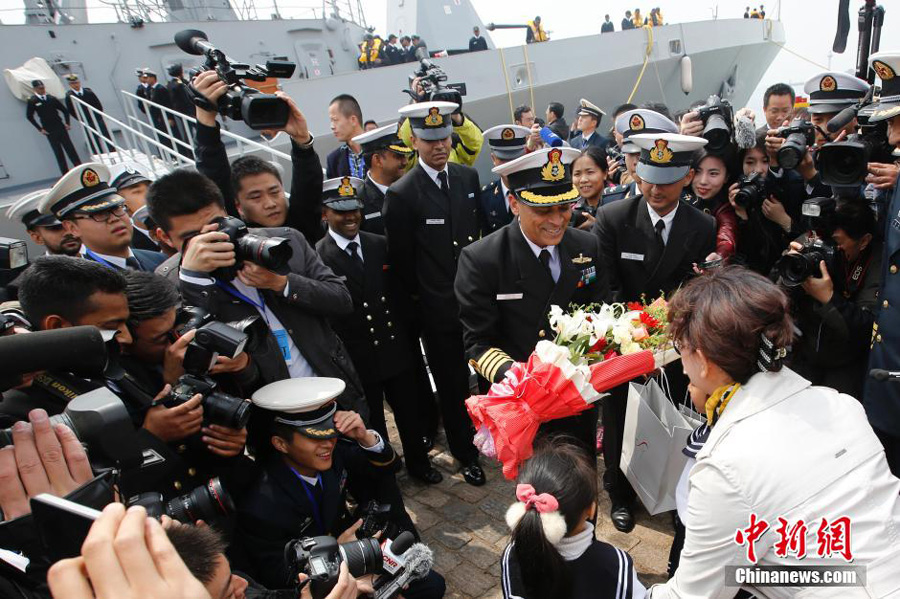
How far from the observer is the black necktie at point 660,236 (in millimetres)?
3428

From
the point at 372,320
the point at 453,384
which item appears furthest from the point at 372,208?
the point at 453,384

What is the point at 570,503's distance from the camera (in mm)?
1912

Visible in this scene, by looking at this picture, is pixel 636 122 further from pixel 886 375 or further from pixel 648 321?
pixel 886 375

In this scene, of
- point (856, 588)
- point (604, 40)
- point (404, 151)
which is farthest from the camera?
point (604, 40)

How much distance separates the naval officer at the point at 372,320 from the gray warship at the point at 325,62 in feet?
11.6

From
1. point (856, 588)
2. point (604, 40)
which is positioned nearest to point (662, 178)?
point (856, 588)

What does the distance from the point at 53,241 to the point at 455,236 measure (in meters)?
2.86

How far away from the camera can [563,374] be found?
2.29m

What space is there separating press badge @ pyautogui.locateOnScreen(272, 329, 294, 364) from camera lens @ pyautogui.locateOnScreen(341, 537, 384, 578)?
1.11 meters

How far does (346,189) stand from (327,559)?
2483 millimetres

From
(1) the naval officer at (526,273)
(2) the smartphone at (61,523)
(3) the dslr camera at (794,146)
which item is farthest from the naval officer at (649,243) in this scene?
(2) the smartphone at (61,523)

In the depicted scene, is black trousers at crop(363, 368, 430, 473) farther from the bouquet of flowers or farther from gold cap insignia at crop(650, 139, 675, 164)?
gold cap insignia at crop(650, 139, 675, 164)

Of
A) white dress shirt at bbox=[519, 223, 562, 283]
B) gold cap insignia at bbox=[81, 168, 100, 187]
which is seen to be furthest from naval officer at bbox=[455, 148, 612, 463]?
gold cap insignia at bbox=[81, 168, 100, 187]

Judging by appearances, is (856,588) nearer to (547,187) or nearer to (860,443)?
(860,443)
